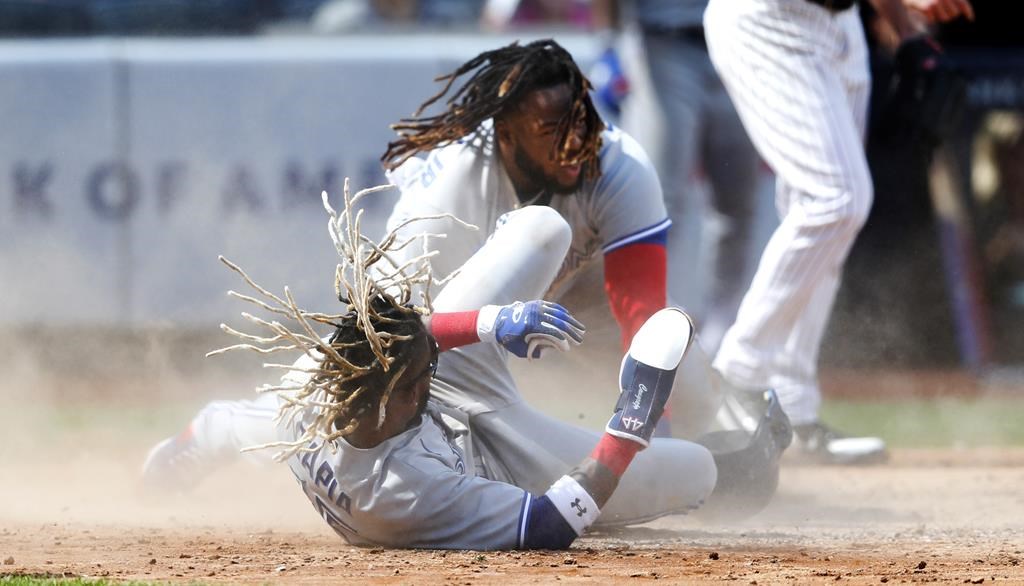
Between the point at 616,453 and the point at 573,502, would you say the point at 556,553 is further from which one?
the point at 616,453

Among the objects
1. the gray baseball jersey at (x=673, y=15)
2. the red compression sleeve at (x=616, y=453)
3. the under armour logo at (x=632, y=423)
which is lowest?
the red compression sleeve at (x=616, y=453)

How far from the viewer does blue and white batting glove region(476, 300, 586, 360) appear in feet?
11.2

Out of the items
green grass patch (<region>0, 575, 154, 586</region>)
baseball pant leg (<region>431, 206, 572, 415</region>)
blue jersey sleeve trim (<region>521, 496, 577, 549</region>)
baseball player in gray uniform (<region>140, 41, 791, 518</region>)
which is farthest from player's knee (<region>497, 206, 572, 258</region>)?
green grass patch (<region>0, 575, 154, 586</region>)

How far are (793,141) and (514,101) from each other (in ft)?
4.18

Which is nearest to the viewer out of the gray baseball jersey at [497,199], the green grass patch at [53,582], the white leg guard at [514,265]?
the green grass patch at [53,582]

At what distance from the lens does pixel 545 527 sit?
351cm

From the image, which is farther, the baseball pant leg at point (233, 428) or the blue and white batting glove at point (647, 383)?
the baseball pant leg at point (233, 428)

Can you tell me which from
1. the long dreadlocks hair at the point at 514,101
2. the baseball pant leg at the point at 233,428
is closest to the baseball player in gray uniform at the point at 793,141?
the long dreadlocks hair at the point at 514,101

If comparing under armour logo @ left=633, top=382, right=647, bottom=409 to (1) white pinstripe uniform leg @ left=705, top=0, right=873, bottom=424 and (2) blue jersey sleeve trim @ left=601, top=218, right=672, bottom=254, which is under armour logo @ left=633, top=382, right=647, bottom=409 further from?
(1) white pinstripe uniform leg @ left=705, top=0, right=873, bottom=424

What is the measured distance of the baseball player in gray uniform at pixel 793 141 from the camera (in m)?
5.17

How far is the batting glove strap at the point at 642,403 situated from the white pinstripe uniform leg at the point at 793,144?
5.84ft

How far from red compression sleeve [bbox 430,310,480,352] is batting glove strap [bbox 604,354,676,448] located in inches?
14.9

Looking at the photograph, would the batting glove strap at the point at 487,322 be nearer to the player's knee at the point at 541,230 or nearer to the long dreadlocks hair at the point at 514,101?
the player's knee at the point at 541,230

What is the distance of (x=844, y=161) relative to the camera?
203 inches
